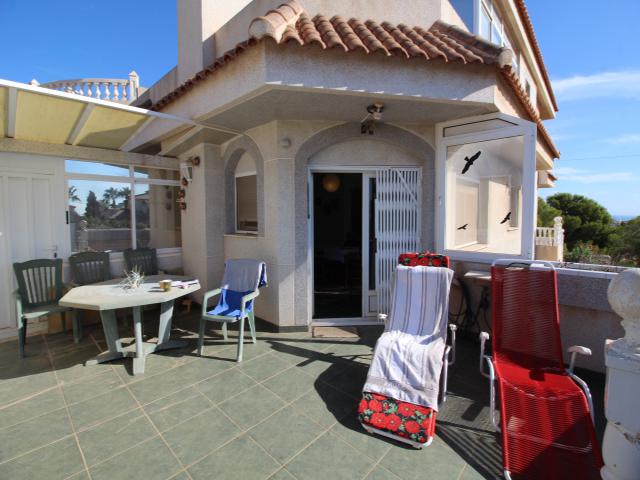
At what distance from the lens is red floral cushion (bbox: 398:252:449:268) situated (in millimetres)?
4938

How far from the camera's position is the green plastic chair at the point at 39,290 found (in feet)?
18.4

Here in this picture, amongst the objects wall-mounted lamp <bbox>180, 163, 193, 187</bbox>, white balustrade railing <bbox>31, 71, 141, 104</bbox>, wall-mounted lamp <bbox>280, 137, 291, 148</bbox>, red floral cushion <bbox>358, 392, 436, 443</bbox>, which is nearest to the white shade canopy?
wall-mounted lamp <bbox>180, 163, 193, 187</bbox>

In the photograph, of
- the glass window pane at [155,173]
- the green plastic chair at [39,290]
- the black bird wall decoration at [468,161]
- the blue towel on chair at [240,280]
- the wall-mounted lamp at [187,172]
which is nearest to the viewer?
the green plastic chair at [39,290]

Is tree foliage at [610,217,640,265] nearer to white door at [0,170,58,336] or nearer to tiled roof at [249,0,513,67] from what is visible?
tiled roof at [249,0,513,67]

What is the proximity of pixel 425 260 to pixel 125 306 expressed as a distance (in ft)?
15.0

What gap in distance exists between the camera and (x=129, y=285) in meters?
5.54

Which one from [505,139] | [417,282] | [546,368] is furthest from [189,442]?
[505,139]

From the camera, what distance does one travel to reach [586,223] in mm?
29188

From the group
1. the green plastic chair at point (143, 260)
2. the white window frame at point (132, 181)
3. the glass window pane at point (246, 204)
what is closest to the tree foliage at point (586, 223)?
the glass window pane at point (246, 204)

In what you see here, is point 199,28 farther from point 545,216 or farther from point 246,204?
point 545,216

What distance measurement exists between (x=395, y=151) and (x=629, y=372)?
209 inches

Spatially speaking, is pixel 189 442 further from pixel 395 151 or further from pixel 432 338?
pixel 395 151

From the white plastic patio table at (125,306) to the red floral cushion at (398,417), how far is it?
3.46 meters

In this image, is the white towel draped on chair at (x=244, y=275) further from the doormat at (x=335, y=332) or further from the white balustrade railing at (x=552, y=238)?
the white balustrade railing at (x=552, y=238)
